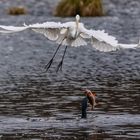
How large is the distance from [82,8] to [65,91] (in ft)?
71.5

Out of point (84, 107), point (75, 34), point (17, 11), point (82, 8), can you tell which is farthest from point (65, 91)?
point (17, 11)

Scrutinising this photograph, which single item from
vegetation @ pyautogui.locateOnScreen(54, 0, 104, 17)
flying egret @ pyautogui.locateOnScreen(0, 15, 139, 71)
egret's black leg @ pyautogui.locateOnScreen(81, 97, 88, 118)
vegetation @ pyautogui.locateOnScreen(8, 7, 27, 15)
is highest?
vegetation @ pyautogui.locateOnScreen(8, 7, 27, 15)

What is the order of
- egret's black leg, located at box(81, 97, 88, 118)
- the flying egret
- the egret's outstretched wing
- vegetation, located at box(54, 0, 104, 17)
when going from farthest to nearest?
vegetation, located at box(54, 0, 104, 17) → egret's black leg, located at box(81, 97, 88, 118) → the egret's outstretched wing → the flying egret

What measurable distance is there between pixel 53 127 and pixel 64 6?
94.4 feet

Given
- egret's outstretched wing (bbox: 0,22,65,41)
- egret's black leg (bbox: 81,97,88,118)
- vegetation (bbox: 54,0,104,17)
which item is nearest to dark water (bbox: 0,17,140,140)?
egret's black leg (bbox: 81,97,88,118)

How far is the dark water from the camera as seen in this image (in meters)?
17.8

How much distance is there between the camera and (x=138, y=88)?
960 inches

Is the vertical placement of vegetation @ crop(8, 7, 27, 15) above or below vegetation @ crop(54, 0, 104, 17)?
above

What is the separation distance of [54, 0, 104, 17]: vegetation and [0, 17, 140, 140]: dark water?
7.09 m

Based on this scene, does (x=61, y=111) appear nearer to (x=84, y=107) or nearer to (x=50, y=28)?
(x=84, y=107)

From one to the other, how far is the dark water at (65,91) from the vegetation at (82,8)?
7087 mm

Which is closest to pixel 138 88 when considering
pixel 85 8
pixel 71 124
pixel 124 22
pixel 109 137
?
pixel 71 124

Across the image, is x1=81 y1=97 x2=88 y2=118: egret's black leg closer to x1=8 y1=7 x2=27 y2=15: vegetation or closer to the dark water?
the dark water

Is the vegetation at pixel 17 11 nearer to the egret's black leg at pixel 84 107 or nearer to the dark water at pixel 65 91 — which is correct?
the dark water at pixel 65 91
